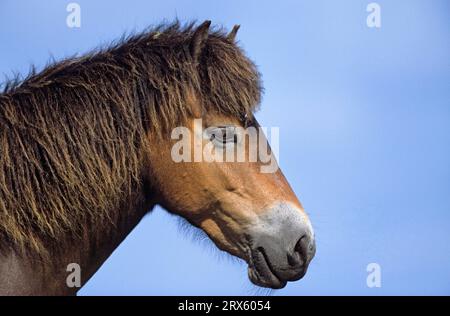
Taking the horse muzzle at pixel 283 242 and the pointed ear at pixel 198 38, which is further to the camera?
the pointed ear at pixel 198 38

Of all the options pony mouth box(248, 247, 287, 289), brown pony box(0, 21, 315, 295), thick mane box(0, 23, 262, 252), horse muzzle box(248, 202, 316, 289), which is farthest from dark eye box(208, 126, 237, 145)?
pony mouth box(248, 247, 287, 289)

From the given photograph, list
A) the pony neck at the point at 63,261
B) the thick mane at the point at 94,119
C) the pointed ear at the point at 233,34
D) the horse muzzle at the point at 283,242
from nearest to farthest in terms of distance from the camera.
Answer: the pony neck at the point at 63,261 < the thick mane at the point at 94,119 < the horse muzzle at the point at 283,242 < the pointed ear at the point at 233,34

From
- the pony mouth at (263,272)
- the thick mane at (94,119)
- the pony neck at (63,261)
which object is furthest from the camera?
the pony mouth at (263,272)

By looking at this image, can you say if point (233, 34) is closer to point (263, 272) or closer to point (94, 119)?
point (94, 119)

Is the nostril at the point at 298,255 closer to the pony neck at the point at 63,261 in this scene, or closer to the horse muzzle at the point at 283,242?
the horse muzzle at the point at 283,242

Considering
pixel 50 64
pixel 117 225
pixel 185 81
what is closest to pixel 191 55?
pixel 185 81

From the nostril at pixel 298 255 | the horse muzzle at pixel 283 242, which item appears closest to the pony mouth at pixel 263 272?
the horse muzzle at pixel 283 242

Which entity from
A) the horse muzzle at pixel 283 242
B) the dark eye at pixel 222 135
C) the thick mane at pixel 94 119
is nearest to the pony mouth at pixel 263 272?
the horse muzzle at pixel 283 242

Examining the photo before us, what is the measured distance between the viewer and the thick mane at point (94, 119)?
4.67 metres

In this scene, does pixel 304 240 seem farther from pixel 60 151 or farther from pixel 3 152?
pixel 3 152

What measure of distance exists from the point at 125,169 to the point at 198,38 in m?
1.21

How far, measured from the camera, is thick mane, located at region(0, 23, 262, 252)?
467 cm

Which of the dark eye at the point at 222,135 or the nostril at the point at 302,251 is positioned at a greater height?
the dark eye at the point at 222,135

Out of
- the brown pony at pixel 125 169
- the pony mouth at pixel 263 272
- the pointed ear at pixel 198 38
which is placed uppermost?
the pointed ear at pixel 198 38
